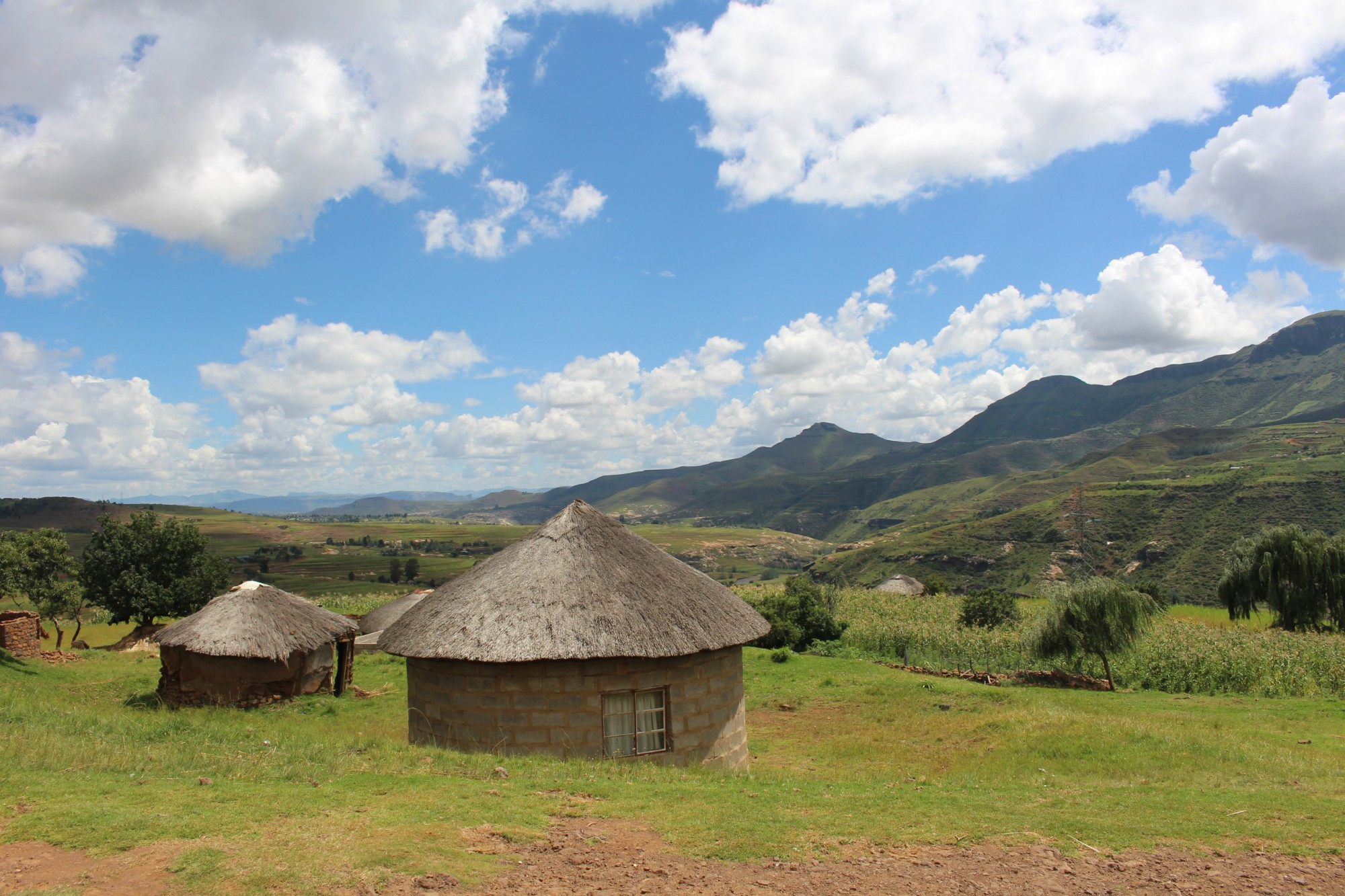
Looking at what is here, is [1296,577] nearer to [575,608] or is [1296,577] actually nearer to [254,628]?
[575,608]

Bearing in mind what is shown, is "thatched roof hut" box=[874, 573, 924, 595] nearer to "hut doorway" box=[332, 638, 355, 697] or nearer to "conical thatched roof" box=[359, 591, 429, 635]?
"conical thatched roof" box=[359, 591, 429, 635]

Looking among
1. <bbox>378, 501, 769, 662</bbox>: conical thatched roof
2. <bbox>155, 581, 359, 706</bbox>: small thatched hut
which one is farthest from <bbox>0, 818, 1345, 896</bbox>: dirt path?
<bbox>155, 581, 359, 706</bbox>: small thatched hut

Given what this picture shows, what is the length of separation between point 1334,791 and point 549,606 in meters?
12.2

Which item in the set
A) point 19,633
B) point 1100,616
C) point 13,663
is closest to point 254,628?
point 13,663

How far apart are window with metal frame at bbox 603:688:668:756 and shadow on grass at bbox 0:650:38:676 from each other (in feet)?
59.7

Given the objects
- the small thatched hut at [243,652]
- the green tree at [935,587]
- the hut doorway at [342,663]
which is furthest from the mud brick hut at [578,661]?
the green tree at [935,587]

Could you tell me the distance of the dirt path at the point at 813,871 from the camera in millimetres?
5809

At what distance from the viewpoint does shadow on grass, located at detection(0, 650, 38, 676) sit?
1944 centimetres

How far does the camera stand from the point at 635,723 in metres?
12.0

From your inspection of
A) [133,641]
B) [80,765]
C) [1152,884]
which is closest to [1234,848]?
[1152,884]

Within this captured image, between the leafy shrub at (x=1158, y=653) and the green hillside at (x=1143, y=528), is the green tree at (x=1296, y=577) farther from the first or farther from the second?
the green hillside at (x=1143, y=528)

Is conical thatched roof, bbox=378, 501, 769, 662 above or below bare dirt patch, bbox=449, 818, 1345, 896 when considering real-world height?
above

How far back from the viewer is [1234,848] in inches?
299

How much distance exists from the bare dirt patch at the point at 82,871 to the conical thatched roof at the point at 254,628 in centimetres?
1501
